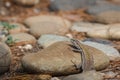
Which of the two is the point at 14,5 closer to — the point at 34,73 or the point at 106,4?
the point at 106,4

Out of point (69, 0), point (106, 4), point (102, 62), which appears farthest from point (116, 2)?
point (102, 62)

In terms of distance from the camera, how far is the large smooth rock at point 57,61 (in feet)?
12.6

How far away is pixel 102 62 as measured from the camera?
158 inches

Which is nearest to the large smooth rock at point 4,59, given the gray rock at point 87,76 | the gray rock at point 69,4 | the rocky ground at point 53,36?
the rocky ground at point 53,36

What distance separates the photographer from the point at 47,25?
5.75 m

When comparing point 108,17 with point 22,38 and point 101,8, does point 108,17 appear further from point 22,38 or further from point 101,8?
point 22,38

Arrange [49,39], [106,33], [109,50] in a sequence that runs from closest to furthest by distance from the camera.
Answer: [109,50] < [49,39] < [106,33]

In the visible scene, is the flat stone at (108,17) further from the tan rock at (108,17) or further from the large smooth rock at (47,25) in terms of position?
the large smooth rock at (47,25)

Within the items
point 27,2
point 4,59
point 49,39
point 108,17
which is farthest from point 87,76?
point 27,2

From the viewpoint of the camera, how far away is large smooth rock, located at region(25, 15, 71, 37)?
5.60 m

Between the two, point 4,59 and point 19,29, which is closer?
point 4,59

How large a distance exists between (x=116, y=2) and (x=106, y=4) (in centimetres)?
34

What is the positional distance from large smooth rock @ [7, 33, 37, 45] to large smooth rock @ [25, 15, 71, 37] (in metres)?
0.23

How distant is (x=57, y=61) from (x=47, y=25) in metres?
1.96
